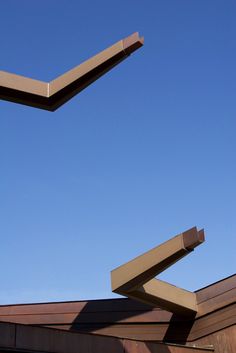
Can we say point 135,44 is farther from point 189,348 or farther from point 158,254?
point 189,348

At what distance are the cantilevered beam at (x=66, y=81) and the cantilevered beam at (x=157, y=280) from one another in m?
4.18

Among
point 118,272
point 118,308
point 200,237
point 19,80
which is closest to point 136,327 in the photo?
point 118,308

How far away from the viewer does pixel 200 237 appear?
41.1ft

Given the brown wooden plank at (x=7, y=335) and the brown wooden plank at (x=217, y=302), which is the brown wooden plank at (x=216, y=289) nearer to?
the brown wooden plank at (x=217, y=302)

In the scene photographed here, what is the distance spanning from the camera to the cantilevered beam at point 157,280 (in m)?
13.2

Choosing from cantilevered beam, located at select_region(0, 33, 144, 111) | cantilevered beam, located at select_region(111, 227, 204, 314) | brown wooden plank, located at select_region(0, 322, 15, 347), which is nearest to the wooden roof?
cantilevered beam, located at select_region(111, 227, 204, 314)

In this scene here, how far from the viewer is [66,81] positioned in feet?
38.8

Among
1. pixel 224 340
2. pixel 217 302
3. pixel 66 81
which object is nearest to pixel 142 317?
pixel 217 302

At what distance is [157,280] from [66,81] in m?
7.47

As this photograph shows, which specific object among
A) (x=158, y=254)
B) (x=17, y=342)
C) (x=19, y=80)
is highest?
(x=19, y=80)

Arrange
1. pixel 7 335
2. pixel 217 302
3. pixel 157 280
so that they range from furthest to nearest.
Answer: pixel 217 302 → pixel 157 280 → pixel 7 335

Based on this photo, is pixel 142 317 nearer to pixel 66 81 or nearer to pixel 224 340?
pixel 224 340

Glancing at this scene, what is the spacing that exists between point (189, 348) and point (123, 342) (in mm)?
2982

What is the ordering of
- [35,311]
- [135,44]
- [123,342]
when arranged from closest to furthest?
[135,44] < [123,342] < [35,311]
